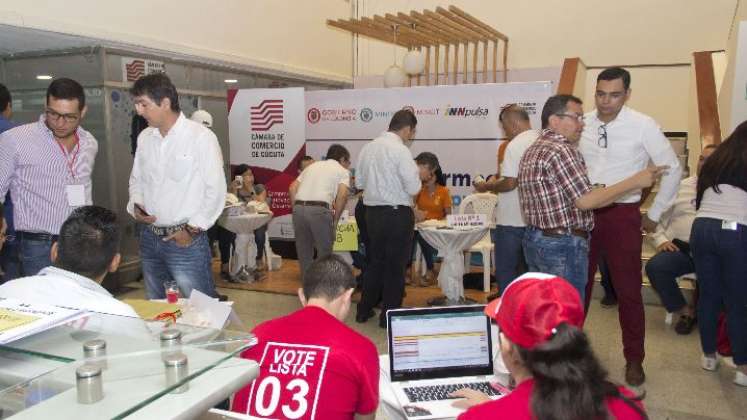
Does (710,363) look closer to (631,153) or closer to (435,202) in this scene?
(631,153)

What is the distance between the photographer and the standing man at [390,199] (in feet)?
14.0

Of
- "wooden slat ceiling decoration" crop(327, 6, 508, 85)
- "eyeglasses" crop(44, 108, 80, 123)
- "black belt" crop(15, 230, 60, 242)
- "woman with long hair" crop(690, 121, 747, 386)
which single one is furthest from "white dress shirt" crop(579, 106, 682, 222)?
"wooden slat ceiling decoration" crop(327, 6, 508, 85)

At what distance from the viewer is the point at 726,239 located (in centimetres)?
314

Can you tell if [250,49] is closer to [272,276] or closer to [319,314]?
[272,276]

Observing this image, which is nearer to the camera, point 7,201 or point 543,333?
point 543,333

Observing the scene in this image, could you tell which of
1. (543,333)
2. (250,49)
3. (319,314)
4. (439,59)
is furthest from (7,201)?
(439,59)

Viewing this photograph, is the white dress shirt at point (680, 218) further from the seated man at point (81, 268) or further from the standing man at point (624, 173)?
the seated man at point (81, 268)

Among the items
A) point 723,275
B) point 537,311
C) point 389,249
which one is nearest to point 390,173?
point 389,249

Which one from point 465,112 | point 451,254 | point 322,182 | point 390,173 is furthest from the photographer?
point 465,112

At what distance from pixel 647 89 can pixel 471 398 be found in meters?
7.80

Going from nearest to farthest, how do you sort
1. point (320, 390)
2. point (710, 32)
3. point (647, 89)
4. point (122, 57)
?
point (320, 390), point (122, 57), point (710, 32), point (647, 89)

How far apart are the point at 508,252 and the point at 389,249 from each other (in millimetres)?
885

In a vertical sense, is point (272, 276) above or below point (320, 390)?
below

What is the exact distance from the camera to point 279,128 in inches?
277
